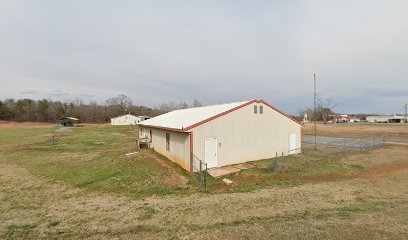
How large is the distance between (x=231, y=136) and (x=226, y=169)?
8.44ft

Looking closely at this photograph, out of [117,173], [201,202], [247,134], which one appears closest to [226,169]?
[247,134]

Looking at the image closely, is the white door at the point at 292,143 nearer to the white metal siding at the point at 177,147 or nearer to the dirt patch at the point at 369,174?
the dirt patch at the point at 369,174

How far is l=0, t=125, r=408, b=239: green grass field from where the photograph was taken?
758 centimetres

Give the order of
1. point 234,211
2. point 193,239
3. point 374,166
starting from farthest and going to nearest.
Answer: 1. point 374,166
2. point 234,211
3. point 193,239

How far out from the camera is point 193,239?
7.04 meters

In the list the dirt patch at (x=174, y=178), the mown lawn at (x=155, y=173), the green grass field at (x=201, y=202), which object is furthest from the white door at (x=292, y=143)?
the dirt patch at (x=174, y=178)

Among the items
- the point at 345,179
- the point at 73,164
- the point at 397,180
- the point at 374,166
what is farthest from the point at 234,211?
the point at 73,164

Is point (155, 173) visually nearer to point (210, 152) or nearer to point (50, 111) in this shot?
point (210, 152)

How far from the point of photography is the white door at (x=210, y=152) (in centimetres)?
1606

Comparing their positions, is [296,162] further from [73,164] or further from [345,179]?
[73,164]

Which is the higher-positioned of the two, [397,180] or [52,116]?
[52,116]

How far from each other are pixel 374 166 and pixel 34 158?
28106mm

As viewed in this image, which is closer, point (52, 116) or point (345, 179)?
point (345, 179)

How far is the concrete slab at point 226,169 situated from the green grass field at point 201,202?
27.5 inches
